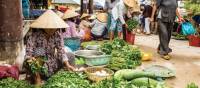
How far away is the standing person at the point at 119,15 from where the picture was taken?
10.8 metres

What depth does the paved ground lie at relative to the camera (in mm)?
7215

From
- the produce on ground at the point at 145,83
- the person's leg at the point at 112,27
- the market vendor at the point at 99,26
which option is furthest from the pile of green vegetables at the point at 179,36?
the produce on ground at the point at 145,83

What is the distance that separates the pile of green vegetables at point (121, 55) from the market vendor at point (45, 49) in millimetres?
1518

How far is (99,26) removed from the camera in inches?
463

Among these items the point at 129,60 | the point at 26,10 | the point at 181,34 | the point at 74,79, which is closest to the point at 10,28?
the point at 74,79

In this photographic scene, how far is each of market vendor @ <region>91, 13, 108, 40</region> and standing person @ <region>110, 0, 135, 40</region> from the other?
2.19 ft

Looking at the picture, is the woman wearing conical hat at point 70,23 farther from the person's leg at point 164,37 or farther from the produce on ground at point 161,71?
the person's leg at point 164,37

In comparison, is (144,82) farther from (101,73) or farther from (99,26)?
(99,26)

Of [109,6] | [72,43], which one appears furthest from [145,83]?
[109,6]

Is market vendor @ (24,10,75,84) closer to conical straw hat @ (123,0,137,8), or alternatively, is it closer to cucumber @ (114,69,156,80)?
cucumber @ (114,69,156,80)

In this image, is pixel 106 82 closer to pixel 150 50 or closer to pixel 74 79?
pixel 74 79

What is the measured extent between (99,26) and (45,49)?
18.8ft

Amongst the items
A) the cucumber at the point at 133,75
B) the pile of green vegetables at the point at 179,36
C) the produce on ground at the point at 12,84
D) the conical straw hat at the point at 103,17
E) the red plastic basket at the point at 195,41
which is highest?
the conical straw hat at the point at 103,17

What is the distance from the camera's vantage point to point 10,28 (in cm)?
668
